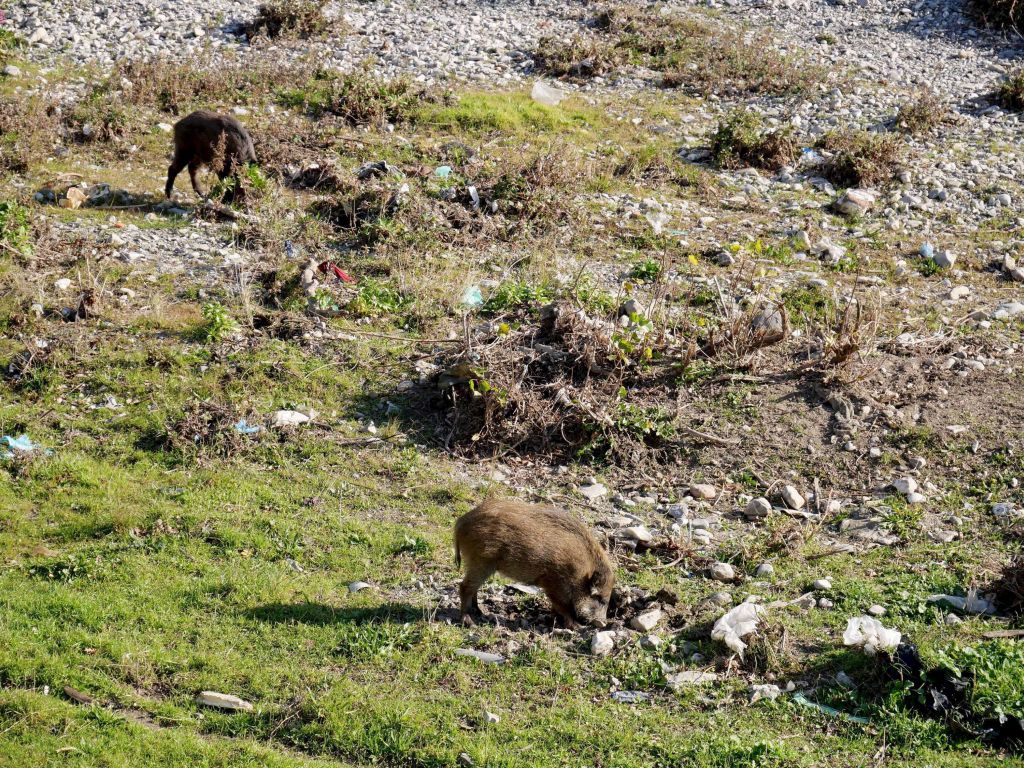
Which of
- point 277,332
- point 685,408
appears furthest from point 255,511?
point 685,408

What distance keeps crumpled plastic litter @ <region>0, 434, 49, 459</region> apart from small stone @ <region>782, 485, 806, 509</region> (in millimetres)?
6161

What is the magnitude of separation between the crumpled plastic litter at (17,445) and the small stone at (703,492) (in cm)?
544

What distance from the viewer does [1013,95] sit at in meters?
16.6

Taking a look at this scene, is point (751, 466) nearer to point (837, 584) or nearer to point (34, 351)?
point (837, 584)

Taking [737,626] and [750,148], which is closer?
[737,626]

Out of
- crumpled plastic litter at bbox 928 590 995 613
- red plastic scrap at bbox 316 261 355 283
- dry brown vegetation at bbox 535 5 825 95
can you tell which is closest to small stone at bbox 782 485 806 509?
crumpled plastic litter at bbox 928 590 995 613

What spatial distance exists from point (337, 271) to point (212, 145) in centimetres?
270

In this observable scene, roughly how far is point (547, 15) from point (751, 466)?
540 inches

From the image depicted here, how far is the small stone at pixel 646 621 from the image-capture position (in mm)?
6676

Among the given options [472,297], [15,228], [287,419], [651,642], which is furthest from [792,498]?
[15,228]

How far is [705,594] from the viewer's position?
281 inches

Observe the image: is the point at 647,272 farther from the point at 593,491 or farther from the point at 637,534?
the point at 637,534

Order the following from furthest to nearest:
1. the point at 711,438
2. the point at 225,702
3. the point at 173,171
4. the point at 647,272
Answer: the point at 173,171
the point at 647,272
the point at 711,438
the point at 225,702

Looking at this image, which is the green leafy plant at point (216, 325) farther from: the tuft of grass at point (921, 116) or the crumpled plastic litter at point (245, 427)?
the tuft of grass at point (921, 116)
